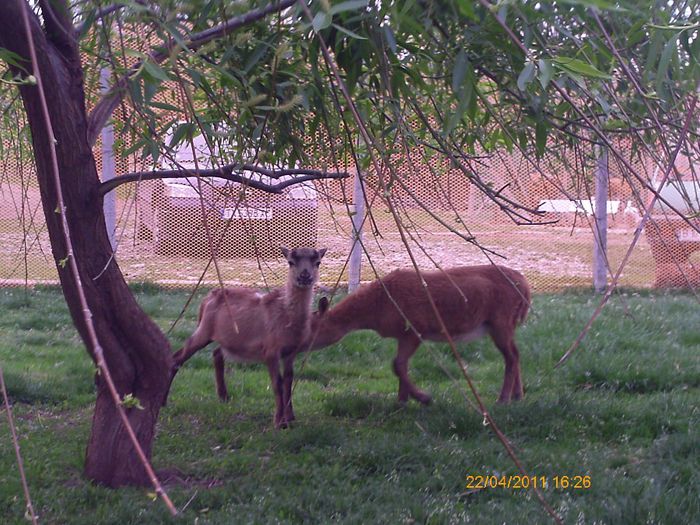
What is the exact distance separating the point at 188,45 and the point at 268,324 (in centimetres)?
317

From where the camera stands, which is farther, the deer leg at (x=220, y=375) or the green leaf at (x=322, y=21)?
the deer leg at (x=220, y=375)

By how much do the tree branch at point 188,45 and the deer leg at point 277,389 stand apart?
92.2 inches

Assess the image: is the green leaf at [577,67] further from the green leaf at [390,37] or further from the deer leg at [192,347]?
the deer leg at [192,347]

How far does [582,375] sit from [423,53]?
14.2ft

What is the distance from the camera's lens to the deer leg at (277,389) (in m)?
5.80

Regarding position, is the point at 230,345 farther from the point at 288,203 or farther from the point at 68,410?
the point at 288,203

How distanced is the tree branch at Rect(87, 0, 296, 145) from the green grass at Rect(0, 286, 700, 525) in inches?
56.3

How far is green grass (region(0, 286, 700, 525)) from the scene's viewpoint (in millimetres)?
4305

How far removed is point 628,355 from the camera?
7168mm

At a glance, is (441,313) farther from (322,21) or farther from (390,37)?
(322,21)

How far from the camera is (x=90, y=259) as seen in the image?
4.28 meters

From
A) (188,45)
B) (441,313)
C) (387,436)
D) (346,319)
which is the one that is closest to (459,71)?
(188,45)

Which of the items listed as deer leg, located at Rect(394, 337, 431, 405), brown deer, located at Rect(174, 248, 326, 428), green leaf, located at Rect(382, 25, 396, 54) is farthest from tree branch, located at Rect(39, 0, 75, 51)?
deer leg, located at Rect(394, 337, 431, 405)

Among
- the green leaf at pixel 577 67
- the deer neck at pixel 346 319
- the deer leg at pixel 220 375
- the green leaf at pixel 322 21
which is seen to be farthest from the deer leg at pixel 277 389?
the green leaf at pixel 322 21
